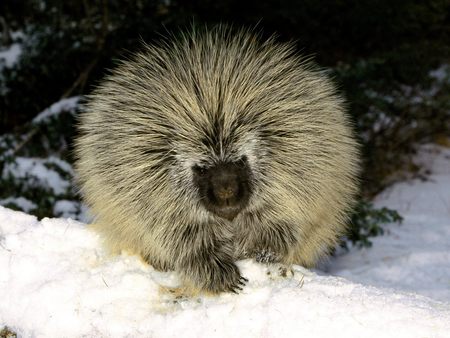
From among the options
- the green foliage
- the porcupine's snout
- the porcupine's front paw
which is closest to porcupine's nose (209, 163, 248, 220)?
the porcupine's snout

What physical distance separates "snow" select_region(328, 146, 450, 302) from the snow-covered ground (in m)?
1.40

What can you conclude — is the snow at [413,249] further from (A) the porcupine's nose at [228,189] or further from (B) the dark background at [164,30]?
(A) the porcupine's nose at [228,189]

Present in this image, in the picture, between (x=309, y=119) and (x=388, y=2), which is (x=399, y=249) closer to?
(x=309, y=119)

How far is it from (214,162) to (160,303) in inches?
24.9

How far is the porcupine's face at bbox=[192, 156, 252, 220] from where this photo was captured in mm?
2707

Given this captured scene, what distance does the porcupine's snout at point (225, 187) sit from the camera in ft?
8.87

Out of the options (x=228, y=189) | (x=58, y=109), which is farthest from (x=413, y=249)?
(x=58, y=109)

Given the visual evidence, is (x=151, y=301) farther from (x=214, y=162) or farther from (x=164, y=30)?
(x=164, y=30)

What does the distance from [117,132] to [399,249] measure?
2891mm

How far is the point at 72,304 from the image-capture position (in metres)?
2.64

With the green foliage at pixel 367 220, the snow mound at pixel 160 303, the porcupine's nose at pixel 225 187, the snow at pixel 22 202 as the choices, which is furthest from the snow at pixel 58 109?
the porcupine's nose at pixel 225 187

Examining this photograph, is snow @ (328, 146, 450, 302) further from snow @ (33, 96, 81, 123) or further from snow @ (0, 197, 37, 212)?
snow @ (33, 96, 81, 123)

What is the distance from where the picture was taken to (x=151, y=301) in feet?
8.84

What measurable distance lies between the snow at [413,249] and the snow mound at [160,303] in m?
1.39
